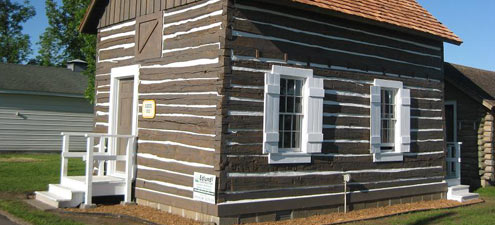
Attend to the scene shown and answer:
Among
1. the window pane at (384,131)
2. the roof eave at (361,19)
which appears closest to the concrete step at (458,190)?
the window pane at (384,131)

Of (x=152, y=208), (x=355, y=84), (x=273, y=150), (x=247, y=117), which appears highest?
(x=355, y=84)

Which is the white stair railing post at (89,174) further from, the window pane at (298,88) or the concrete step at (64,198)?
the window pane at (298,88)

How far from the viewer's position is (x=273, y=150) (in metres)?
8.86

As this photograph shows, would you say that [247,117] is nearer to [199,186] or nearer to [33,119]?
[199,186]

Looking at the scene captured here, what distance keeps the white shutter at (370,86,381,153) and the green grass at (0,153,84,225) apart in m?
5.97

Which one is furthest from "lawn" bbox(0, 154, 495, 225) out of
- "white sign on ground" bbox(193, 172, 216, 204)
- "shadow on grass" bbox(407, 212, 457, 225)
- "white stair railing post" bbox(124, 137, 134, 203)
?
"white sign on ground" bbox(193, 172, 216, 204)

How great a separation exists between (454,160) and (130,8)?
9.14 meters

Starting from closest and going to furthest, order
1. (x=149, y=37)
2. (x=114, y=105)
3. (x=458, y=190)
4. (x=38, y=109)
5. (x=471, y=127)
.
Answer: (x=149, y=37) < (x=114, y=105) < (x=458, y=190) < (x=471, y=127) < (x=38, y=109)

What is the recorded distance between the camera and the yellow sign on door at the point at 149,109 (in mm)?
10055

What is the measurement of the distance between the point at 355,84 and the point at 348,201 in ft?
7.72

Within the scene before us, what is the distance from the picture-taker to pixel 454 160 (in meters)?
13.7

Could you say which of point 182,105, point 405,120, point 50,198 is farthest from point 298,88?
point 50,198

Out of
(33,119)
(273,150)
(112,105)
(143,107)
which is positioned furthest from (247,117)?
(33,119)

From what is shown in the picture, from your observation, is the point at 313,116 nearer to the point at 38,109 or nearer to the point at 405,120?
the point at 405,120
